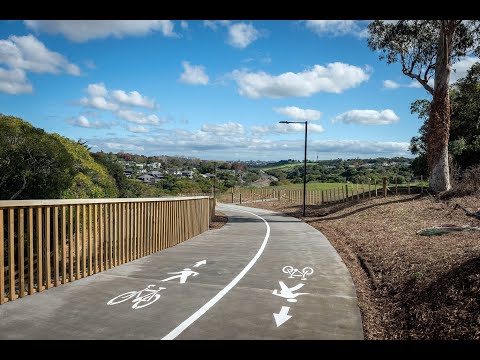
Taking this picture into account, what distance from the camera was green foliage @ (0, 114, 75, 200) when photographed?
31.7ft

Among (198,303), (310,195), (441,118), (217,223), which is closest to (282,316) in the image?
(198,303)

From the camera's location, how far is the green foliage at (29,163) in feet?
31.7

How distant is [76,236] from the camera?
7852 mm

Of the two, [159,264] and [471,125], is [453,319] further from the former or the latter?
[471,125]

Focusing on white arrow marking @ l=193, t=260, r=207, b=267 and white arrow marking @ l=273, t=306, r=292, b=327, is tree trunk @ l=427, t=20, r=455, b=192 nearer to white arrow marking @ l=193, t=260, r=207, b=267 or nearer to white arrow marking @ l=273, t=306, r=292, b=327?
white arrow marking @ l=193, t=260, r=207, b=267

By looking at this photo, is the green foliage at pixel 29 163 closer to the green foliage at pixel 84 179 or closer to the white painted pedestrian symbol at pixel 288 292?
the green foliage at pixel 84 179

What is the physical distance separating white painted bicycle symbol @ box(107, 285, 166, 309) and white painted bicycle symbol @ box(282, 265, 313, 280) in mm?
3096

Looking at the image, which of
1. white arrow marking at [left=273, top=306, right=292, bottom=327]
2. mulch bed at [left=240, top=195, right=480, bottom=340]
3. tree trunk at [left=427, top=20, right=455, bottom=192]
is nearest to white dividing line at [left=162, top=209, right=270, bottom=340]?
white arrow marking at [left=273, top=306, right=292, bottom=327]

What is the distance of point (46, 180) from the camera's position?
10242 millimetres

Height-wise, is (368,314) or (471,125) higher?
(471,125)

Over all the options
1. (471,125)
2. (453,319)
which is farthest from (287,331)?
(471,125)

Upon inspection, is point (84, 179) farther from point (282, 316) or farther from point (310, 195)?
point (310, 195)

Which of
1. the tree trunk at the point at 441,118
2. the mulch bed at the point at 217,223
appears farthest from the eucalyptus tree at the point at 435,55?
the mulch bed at the point at 217,223
